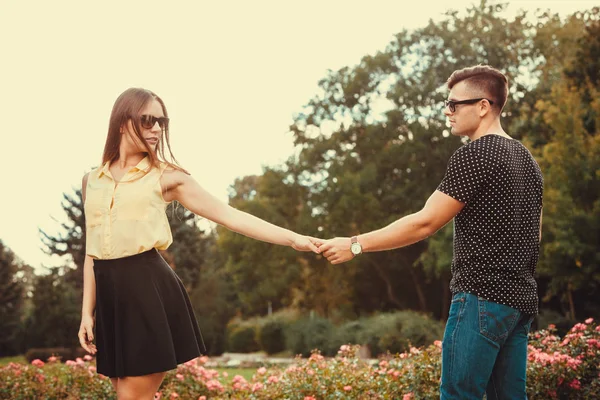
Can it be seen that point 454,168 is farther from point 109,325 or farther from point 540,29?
point 540,29

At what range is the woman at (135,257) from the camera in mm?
3184

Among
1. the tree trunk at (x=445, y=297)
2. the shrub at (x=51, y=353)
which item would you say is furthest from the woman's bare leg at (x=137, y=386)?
the tree trunk at (x=445, y=297)

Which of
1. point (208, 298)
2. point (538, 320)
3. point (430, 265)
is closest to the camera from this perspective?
point (538, 320)

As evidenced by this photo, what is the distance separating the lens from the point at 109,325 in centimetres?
331

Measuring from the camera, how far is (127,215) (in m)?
3.25

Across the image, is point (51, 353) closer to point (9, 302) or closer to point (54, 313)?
point (54, 313)

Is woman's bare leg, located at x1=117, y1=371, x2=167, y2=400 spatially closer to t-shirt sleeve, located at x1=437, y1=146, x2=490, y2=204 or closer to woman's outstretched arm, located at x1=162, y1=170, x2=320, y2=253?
woman's outstretched arm, located at x1=162, y1=170, x2=320, y2=253

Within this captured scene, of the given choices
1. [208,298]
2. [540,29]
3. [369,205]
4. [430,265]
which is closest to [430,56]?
[540,29]

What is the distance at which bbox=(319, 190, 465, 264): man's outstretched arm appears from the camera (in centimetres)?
302

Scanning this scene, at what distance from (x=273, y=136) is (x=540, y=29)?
12.7 meters

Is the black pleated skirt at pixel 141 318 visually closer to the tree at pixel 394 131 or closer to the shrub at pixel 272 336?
the shrub at pixel 272 336

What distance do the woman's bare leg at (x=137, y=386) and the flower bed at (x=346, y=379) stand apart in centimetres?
314

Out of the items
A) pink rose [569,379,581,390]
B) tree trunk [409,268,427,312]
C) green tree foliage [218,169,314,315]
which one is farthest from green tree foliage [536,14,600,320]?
green tree foliage [218,169,314,315]

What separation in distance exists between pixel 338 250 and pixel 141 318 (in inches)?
49.4
